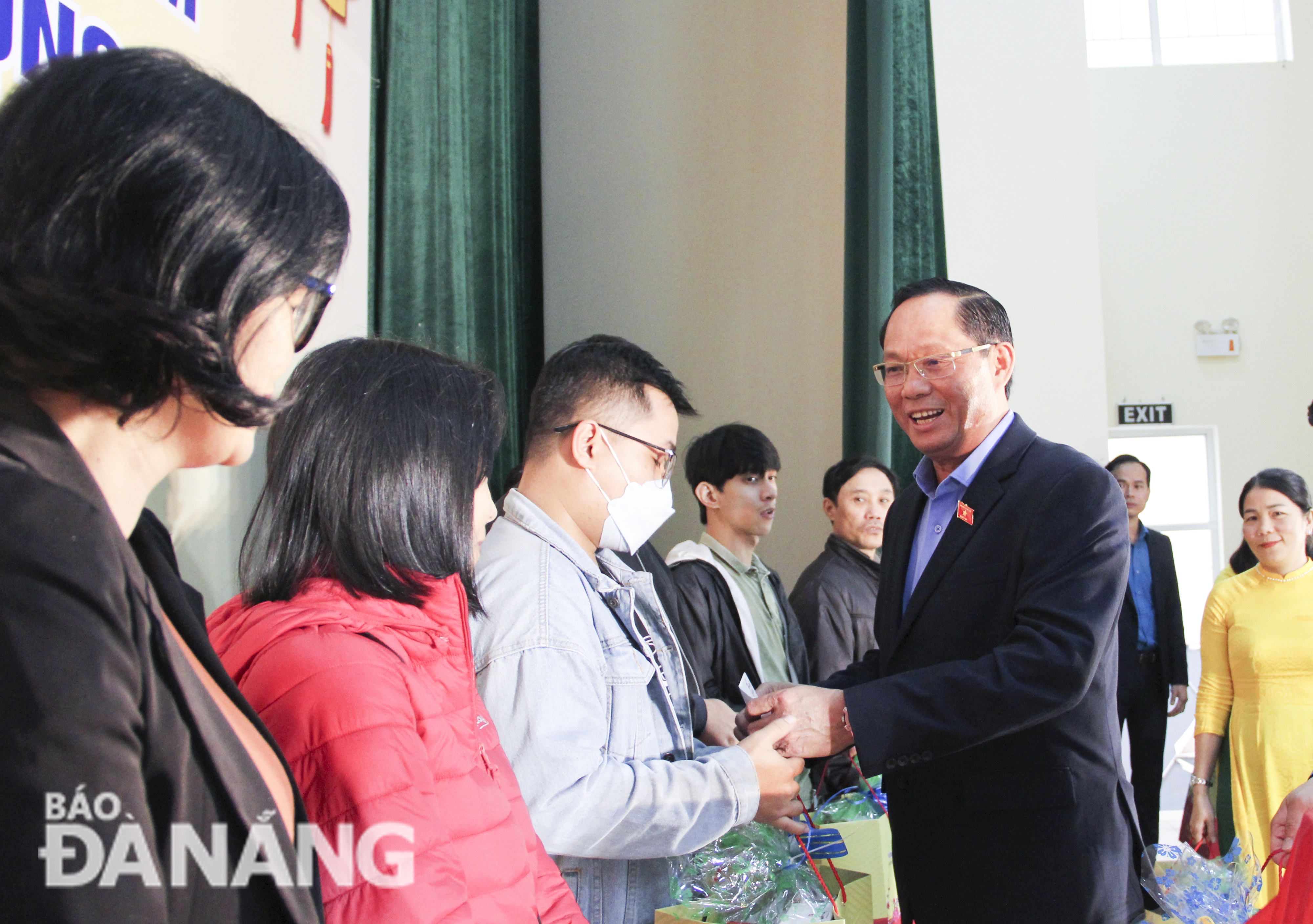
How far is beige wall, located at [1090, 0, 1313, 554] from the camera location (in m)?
8.13

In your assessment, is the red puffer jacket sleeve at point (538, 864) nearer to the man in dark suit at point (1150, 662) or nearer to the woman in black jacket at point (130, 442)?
the woman in black jacket at point (130, 442)

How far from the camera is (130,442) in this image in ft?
2.19

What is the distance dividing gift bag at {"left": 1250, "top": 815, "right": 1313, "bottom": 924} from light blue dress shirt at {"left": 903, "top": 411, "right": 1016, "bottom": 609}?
0.67m

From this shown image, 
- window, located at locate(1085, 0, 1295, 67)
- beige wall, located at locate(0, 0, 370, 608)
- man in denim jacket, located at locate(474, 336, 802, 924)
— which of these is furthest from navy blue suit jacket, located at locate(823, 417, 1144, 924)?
window, located at locate(1085, 0, 1295, 67)

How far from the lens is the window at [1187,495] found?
824 cm

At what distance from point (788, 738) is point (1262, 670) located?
230 centimetres

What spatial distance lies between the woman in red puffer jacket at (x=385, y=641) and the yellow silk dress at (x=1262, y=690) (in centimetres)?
289

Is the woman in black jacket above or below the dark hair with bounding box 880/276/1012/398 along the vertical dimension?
below

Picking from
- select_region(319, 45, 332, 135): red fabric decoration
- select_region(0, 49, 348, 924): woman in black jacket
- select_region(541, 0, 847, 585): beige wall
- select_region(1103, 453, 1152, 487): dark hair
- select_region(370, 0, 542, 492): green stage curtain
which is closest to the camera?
select_region(0, 49, 348, 924): woman in black jacket

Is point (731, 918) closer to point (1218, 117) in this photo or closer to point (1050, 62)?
point (1050, 62)

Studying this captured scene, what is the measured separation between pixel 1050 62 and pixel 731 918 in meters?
3.07

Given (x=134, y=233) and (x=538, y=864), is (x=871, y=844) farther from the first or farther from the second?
(x=134, y=233)

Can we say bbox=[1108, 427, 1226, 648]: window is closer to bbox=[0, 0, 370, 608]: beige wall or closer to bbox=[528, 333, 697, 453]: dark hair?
bbox=[0, 0, 370, 608]: beige wall

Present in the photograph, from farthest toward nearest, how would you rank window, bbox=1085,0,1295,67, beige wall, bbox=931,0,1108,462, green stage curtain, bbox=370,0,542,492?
window, bbox=1085,0,1295,67, beige wall, bbox=931,0,1108,462, green stage curtain, bbox=370,0,542,492
